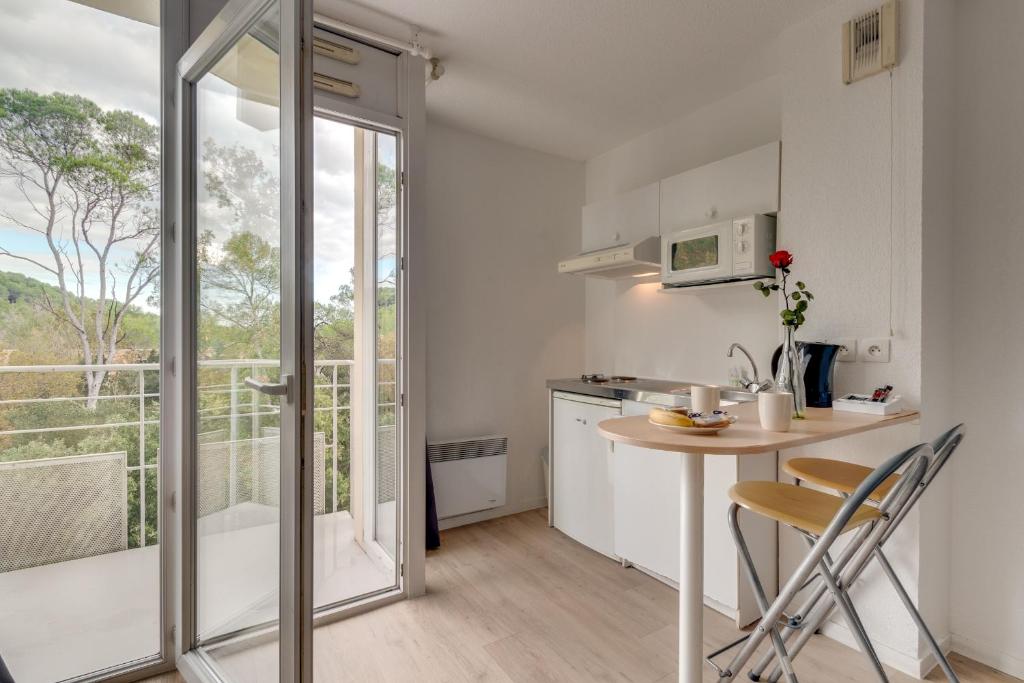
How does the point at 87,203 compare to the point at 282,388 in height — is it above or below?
above

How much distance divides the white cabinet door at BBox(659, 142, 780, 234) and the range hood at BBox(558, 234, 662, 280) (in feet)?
0.48

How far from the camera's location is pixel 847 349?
207cm

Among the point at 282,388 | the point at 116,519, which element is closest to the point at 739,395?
the point at 282,388

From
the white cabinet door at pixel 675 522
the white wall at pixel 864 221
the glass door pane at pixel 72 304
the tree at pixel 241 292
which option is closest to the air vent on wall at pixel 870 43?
the white wall at pixel 864 221

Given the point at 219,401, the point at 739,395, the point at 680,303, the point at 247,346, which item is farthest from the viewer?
the point at 680,303

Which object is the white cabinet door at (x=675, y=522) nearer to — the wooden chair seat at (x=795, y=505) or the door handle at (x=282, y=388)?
the wooden chair seat at (x=795, y=505)

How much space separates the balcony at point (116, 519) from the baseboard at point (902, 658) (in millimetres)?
1938

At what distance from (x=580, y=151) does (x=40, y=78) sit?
295 cm

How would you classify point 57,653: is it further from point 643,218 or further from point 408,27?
point 643,218

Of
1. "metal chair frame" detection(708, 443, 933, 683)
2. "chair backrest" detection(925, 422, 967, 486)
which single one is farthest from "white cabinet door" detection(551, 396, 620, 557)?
"chair backrest" detection(925, 422, 967, 486)

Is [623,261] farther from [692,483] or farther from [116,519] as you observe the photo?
[116,519]

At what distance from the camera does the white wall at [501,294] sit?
3342 mm

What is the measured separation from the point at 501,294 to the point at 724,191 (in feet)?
5.13

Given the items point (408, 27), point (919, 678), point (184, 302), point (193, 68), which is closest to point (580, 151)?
point (408, 27)
